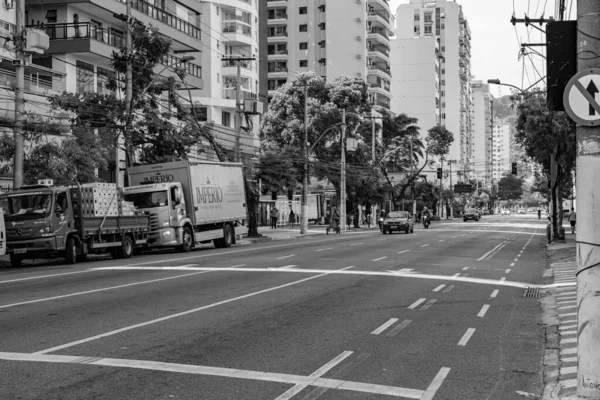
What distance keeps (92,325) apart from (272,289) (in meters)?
5.66

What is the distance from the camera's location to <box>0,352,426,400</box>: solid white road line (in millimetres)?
7527

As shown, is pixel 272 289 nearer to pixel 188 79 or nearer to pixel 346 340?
pixel 346 340

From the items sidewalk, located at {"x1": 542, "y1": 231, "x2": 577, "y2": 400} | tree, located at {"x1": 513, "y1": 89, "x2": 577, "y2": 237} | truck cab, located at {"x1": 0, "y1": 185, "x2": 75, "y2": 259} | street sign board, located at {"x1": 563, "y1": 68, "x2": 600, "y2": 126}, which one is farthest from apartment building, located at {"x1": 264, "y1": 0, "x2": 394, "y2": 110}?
street sign board, located at {"x1": 563, "y1": 68, "x2": 600, "y2": 126}

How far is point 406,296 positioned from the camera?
15406mm

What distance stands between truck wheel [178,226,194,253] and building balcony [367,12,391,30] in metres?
83.6

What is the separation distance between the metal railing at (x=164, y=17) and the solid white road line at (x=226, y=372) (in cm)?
3746

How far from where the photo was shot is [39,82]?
3784 cm

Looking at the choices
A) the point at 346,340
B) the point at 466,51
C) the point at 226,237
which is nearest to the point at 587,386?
the point at 346,340

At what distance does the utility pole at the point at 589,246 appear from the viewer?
6672 mm

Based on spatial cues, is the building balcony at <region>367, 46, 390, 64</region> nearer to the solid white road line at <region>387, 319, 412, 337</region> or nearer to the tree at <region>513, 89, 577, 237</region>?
the tree at <region>513, 89, 577, 237</region>

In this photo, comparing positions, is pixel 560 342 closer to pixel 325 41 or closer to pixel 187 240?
pixel 187 240

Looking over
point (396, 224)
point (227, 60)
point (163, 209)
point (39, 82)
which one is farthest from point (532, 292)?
point (227, 60)

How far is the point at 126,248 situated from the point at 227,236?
28.4 feet

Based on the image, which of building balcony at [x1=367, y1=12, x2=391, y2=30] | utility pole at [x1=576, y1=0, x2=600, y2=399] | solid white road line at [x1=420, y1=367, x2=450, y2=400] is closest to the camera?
utility pole at [x1=576, y1=0, x2=600, y2=399]
